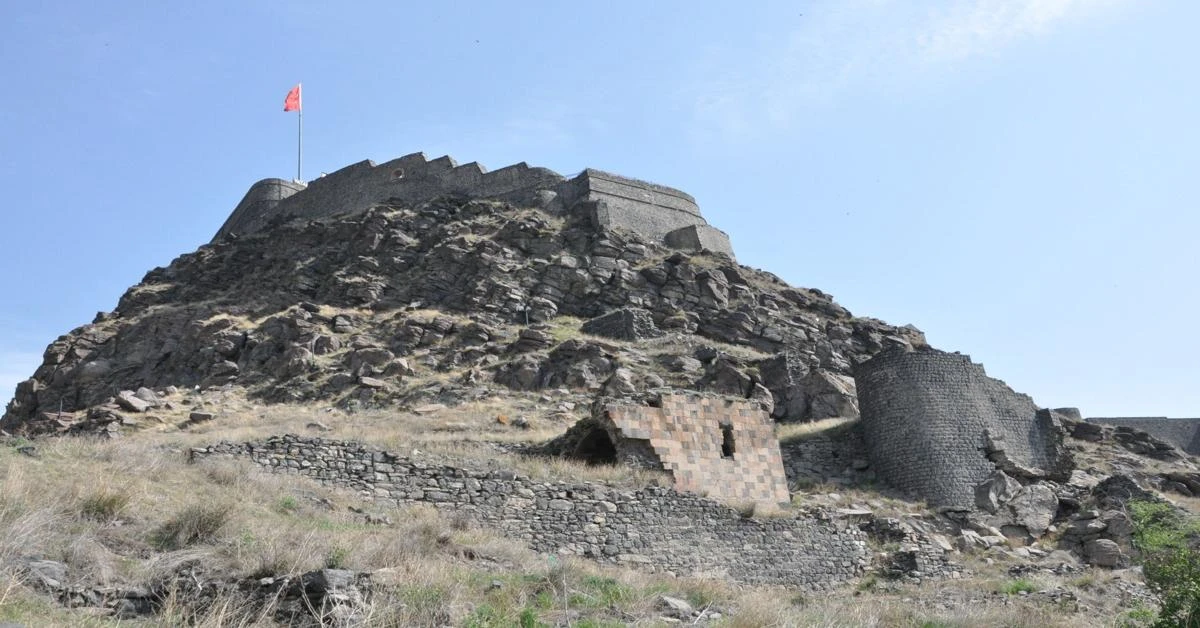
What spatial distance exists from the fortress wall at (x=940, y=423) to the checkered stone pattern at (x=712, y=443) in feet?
14.3

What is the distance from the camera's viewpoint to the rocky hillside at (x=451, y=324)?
976 inches

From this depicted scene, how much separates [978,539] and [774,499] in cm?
394

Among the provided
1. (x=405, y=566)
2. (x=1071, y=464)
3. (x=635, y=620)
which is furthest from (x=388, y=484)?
(x=1071, y=464)

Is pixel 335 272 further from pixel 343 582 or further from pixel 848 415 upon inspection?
pixel 343 582

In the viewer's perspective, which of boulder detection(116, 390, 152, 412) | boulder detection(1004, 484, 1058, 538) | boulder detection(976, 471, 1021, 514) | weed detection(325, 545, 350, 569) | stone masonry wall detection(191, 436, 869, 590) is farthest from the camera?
boulder detection(116, 390, 152, 412)

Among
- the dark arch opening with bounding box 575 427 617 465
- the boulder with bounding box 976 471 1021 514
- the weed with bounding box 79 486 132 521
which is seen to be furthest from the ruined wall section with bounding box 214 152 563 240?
the weed with bounding box 79 486 132 521

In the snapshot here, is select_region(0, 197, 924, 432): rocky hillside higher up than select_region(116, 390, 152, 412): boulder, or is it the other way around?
select_region(0, 197, 924, 432): rocky hillside

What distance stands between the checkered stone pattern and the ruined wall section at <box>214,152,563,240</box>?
71.3ft

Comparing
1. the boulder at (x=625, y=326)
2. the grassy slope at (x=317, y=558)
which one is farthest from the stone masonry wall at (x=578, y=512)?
the boulder at (x=625, y=326)

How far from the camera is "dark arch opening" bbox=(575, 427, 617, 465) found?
629 inches

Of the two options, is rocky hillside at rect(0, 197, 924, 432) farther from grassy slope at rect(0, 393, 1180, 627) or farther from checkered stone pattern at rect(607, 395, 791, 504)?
grassy slope at rect(0, 393, 1180, 627)

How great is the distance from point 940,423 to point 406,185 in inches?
959

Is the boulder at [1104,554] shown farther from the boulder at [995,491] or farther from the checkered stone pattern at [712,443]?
the checkered stone pattern at [712,443]

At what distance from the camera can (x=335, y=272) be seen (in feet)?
108
